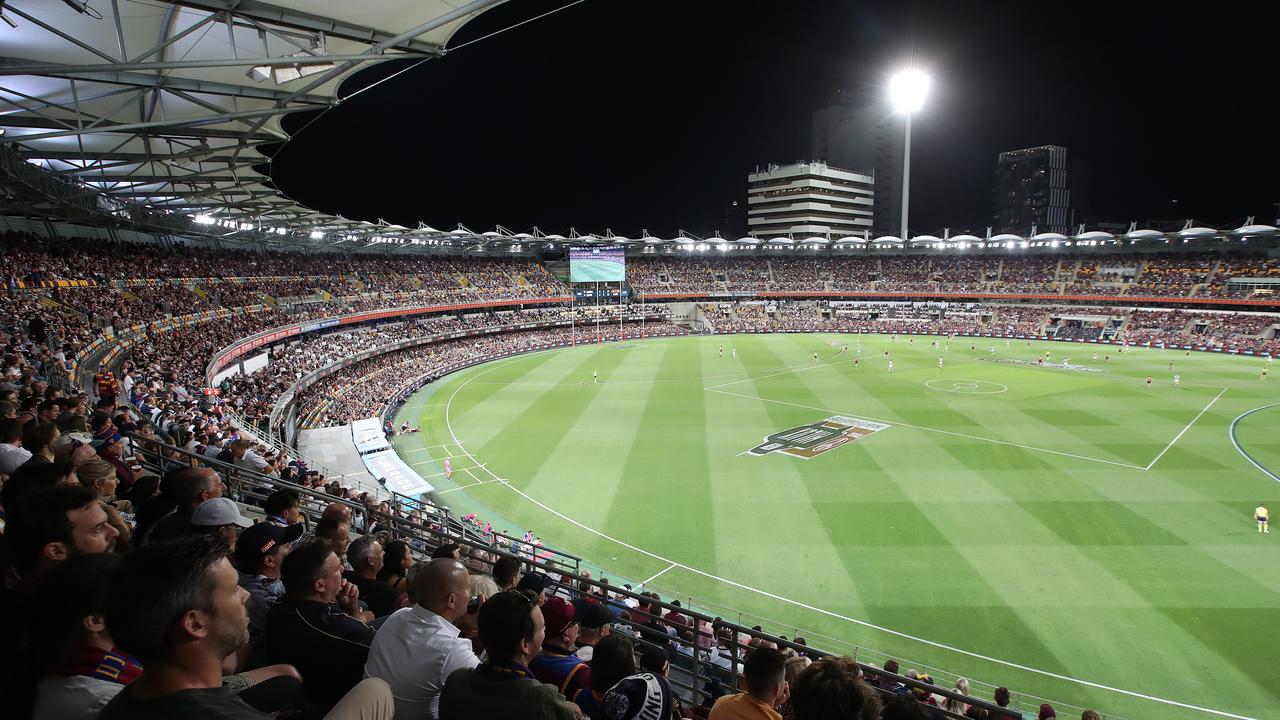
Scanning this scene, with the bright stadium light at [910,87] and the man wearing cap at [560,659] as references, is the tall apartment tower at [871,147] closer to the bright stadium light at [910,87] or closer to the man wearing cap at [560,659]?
the bright stadium light at [910,87]

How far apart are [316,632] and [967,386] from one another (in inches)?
1708

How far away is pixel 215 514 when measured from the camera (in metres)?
4.41

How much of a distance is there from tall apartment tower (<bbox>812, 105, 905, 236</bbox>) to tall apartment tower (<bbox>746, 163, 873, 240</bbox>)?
1368 cm

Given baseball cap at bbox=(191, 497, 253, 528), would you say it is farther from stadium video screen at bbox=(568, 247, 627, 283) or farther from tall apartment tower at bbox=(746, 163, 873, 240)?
tall apartment tower at bbox=(746, 163, 873, 240)

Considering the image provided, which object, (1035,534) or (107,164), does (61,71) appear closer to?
(107,164)

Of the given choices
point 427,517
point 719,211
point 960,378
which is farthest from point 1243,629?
point 719,211

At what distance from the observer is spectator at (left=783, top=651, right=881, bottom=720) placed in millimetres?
3029

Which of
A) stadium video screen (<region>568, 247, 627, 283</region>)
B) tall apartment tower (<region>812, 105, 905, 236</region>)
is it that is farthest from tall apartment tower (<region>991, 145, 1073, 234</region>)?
stadium video screen (<region>568, 247, 627, 283</region>)

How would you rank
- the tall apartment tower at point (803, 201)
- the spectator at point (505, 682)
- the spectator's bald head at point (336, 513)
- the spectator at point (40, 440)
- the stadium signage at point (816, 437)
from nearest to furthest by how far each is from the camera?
the spectator at point (505, 682)
the spectator's bald head at point (336, 513)
the spectator at point (40, 440)
the stadium signage at point (816, 437)
the tall apartment tower at point (803, 201)

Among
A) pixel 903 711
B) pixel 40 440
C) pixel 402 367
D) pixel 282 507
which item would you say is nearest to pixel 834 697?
pixel 903 711

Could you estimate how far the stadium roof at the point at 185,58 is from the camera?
9891 mm

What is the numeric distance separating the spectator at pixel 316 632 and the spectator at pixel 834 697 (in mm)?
2294

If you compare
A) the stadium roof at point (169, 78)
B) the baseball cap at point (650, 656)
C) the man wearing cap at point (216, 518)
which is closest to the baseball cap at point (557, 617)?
the baseball cap at point (650, 656)

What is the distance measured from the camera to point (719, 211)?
116 meters
